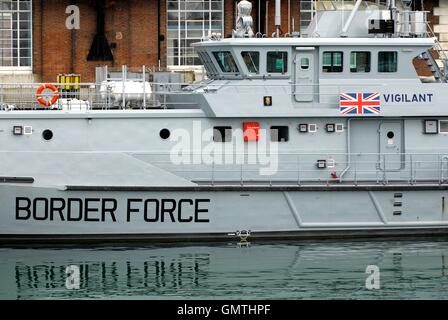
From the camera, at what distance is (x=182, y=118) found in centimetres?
2706

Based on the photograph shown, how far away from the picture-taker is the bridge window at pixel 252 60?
27.4 m

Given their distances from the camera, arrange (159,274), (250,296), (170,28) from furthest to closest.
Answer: (170,28) → (159,274) → (250,296)

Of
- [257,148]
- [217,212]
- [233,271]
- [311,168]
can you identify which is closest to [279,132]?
[257,148]

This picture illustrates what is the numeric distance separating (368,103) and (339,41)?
1.45 meters

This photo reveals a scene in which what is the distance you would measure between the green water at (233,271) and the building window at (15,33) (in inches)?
591

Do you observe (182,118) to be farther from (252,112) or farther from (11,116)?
(11,116)

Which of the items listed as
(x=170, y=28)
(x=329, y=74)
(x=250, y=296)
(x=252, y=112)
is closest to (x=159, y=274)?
(x=250, y=296)

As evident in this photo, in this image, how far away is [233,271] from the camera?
25250mm

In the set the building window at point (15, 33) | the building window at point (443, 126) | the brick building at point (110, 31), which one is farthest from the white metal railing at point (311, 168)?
the building window at point (15, 33)

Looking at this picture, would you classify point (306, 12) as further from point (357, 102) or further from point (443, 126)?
point (357, 102)

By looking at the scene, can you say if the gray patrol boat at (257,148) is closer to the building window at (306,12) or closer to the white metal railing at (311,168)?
the white metal railing at (311,168)

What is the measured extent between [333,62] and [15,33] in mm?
15844

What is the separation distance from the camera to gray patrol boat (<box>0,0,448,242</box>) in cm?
2659

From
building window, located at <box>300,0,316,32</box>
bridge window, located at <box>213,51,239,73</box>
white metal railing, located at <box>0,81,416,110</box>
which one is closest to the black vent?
building window, located at <box>300,0,316,32</box>
